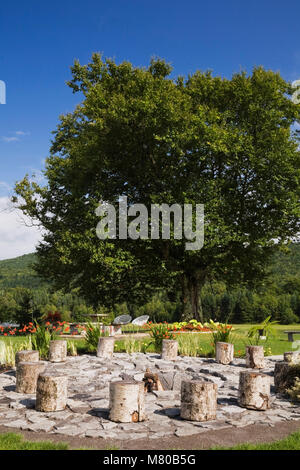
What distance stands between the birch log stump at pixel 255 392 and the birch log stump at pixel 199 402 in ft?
3.20

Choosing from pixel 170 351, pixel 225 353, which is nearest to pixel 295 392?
pixel 225 353

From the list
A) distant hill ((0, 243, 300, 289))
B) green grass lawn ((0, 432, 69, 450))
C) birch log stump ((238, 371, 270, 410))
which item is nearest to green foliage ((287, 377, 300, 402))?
birch log stump ((238, 371, 270, 410))

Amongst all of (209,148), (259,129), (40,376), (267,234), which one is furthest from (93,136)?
(40,376)

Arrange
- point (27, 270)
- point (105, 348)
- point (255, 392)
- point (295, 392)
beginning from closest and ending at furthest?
point (255, 392), point (295, 392), point (105, 348), point (27, 270)

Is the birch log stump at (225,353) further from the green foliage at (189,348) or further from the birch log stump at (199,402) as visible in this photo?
the birch log stump at (199,402)

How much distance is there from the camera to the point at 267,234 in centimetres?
2145

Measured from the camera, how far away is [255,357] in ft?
35.7

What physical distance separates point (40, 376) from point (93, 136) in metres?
16.4

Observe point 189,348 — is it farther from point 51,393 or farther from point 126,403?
point 126,403

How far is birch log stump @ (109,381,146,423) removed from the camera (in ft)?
20.9

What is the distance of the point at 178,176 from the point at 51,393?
54.3 ft

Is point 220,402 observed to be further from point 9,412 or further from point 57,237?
point 57,237

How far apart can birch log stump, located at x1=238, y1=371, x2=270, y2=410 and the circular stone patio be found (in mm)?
146

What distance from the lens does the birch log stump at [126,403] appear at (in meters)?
6.38
